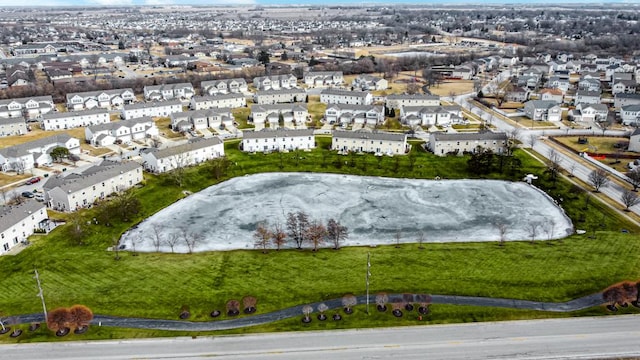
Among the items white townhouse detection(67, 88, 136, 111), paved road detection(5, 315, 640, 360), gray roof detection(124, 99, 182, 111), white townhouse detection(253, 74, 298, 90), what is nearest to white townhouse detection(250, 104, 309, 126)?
gray roof detection(124, 99, 182, 111)

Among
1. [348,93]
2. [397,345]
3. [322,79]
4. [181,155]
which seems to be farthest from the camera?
[322,79]

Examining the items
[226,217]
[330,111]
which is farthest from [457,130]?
[226,217]

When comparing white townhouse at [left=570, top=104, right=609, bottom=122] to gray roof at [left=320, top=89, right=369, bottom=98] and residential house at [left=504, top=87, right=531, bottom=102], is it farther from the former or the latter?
gray roof at [left=320, top=89, right=369, bottom=98]

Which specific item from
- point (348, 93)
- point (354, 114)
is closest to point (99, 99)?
point (348, 93)

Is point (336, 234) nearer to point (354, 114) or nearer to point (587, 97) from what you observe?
point (354, 114)

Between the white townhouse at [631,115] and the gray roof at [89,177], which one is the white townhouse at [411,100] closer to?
the white townhouse at [631,115]

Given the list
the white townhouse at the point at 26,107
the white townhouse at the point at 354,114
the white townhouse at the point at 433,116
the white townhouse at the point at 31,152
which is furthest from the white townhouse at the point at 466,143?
the white townhouse at the point at 26,107

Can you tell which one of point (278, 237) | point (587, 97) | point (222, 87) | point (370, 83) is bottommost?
point (278, 237)
